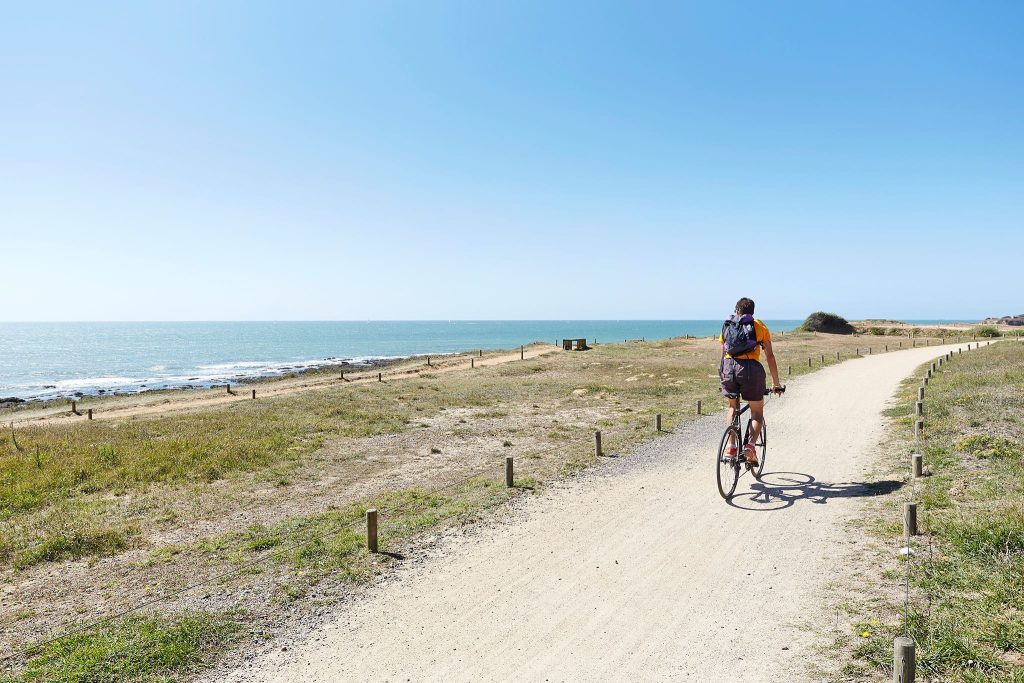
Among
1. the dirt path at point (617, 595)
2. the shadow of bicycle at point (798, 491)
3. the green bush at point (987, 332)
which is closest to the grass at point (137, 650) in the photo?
the dirt path at point (617, 595)

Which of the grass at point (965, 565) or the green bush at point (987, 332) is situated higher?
the green bush at point (987, 332)

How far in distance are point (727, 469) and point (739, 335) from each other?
2.84m

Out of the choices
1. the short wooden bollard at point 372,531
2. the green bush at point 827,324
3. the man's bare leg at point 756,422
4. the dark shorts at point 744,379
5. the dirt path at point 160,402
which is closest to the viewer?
the short wooden bollard at point 372,531

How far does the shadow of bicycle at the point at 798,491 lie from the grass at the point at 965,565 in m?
0.79

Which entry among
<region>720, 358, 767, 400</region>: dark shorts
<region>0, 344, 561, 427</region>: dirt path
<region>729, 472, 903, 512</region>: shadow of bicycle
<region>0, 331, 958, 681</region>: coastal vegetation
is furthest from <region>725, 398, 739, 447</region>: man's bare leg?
<region>0, 344, 561, 427</region>: dirt path

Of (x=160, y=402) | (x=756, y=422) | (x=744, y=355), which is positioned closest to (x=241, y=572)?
(x=744, y=355)

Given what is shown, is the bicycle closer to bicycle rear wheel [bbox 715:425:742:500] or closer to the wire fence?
bicycle rear wheel [bbox 715:425:742:500]

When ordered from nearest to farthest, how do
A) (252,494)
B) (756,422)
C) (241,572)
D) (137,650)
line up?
1. (137,650)
2. (241,572)
3. (756,422)
4. (252,494)

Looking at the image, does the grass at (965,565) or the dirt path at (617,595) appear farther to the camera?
the dirt path at (617,595)

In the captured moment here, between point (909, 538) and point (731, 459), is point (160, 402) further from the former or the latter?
point (909, 538)

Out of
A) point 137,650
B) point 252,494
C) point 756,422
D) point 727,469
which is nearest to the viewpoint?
point 137,650

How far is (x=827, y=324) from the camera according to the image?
8406 cm

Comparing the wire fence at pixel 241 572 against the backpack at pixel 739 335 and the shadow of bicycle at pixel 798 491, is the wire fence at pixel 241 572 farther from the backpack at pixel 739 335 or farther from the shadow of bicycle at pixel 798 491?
the backpack at pixel 739 335

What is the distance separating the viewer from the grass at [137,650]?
607 centimetres
